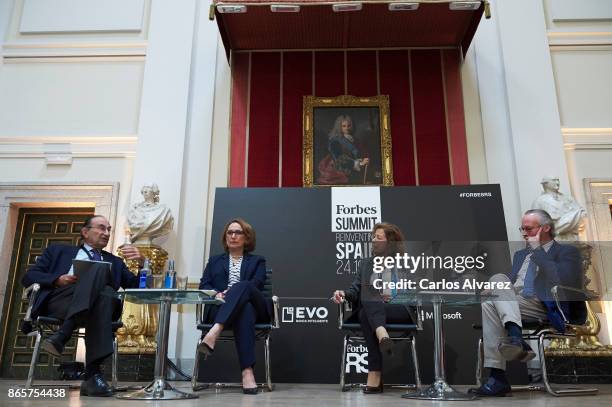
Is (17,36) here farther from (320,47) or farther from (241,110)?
(320,47)

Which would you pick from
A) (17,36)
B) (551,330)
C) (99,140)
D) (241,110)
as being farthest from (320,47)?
(551,330)

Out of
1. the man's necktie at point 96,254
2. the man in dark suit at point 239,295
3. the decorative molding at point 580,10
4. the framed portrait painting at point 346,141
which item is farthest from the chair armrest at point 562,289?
the decorative molding at point 580,10

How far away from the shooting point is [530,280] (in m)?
3.29

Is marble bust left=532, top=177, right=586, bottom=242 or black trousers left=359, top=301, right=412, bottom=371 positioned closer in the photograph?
black trousers left=359, top=301, right=412, bottom=371

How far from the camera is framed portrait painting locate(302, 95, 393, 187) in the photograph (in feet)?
19.2

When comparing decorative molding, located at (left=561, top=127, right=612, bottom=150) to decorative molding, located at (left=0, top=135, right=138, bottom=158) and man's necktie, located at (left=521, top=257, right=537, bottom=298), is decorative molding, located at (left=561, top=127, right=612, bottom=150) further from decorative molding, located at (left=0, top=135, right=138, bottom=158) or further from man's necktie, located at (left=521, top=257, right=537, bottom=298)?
decorative molding, located at (left=0, top=135, right=138, bottom=158)

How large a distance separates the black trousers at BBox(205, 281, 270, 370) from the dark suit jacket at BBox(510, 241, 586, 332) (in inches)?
61.2

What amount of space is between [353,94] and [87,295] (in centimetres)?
384

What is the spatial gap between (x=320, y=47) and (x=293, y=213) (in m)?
2.13

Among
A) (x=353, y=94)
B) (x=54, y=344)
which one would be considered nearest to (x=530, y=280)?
(x=54, y=344)

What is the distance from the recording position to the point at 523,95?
6004 millimetres

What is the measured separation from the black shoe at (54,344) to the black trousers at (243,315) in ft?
2.85

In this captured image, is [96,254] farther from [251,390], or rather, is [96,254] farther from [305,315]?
[305,315]

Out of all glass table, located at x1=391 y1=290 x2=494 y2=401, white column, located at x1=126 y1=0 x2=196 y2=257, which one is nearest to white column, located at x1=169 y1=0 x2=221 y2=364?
white column, located at x1=126 y1=0 x2=196 y2=257
